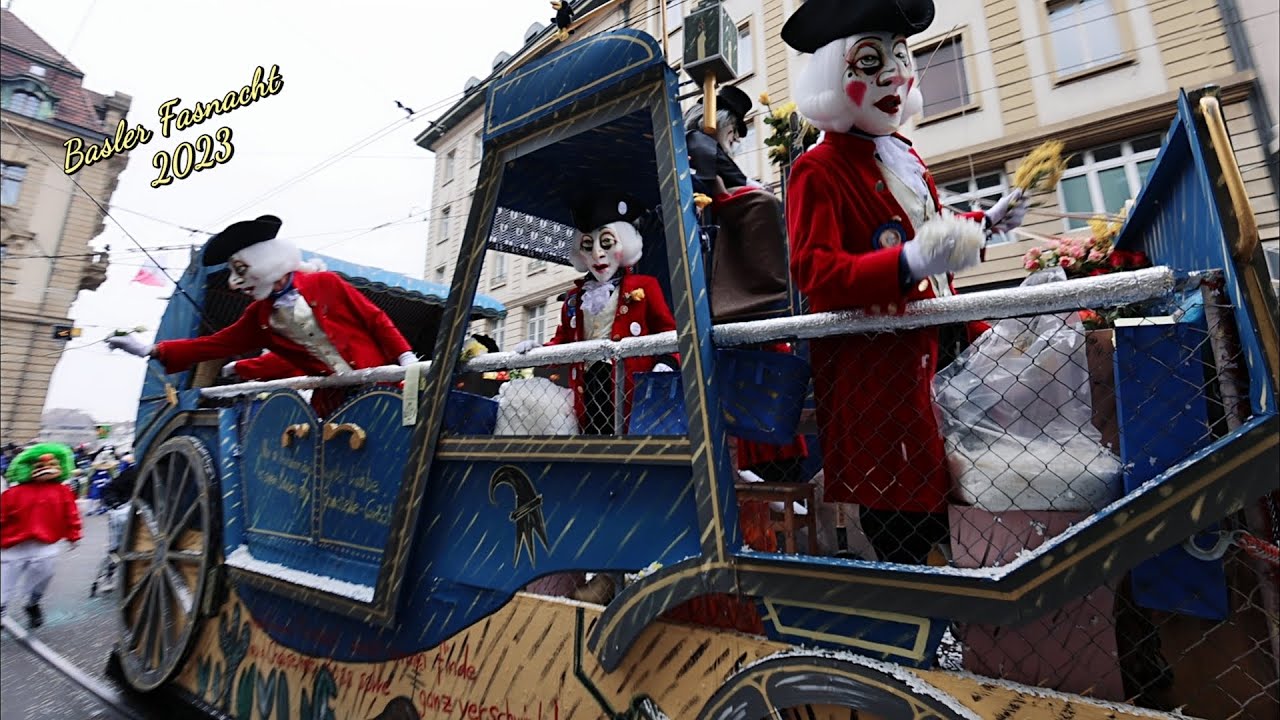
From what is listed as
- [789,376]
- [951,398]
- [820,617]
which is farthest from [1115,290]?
[820,617]

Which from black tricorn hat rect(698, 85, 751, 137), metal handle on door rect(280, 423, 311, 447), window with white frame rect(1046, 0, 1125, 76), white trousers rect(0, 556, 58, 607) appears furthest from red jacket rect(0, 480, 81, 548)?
window with white frame rect(1046, 0, 1125, 76)

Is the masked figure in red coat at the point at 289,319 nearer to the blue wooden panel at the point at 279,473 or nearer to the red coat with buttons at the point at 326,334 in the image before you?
the red coat with buttons at the point at 326,334

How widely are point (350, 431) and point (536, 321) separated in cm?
1182

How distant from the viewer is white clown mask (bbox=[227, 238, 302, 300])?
11.0ft

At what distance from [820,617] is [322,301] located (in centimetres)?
316

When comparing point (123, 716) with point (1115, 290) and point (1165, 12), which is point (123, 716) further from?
point (1165, 12)

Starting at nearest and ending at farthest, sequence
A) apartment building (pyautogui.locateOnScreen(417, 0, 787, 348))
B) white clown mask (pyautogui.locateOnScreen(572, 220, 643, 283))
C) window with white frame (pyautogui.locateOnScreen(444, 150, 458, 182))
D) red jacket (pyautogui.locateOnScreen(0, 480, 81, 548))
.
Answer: white clown mask (pyautogui.locateOnScreen(572, 220, 643, 283)), red jacket (pyautogui.locateOnScreen(0, 480, 81, 548)), apartment building (pyautogui.locateOnScreen(417, 0, 787, 348)), window with white frame (pyautogui.locateOnScreen(444, 150, 458, 182))

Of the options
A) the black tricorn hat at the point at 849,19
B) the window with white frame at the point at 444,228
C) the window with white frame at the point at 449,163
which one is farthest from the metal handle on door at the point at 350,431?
the window with white frame at the point at 449,163

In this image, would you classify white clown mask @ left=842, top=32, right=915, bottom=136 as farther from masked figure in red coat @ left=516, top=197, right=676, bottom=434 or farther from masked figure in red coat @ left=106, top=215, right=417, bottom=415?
masked figure in red coat @ left=106, top=215, right=417, bottom=415

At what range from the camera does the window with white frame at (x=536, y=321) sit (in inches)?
555

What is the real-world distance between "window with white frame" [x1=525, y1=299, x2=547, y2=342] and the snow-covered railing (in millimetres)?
12096

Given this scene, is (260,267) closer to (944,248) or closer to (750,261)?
(750,261)

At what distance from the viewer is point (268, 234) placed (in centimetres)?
342

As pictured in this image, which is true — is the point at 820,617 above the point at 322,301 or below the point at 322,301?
below
